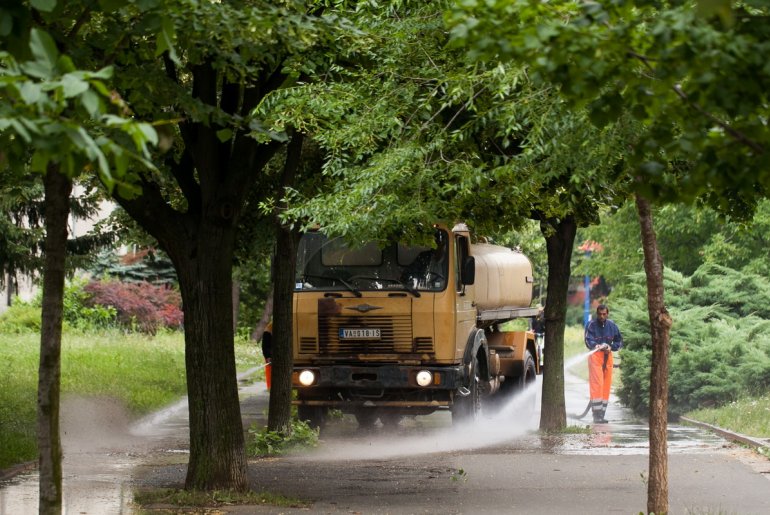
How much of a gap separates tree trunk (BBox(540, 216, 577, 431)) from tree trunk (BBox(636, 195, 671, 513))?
8.82 meters

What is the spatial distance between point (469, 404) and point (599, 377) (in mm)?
4193

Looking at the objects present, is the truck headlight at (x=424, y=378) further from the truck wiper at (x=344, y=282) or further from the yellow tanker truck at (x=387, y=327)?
the truck wiper at (x=344, y=282)

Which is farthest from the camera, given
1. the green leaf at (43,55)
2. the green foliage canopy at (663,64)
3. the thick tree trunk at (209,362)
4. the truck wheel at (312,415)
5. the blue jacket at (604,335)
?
the blue jacket at (604,335)

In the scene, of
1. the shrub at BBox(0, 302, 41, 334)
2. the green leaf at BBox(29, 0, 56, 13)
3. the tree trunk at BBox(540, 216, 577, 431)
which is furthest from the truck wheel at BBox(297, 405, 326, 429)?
the shrub at BBox(0, 302, 41, 334)

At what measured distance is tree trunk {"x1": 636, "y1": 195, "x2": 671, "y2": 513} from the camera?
9.63m

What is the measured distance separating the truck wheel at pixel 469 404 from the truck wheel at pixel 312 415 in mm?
2038

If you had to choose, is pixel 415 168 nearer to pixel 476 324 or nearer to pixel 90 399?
pixel 476 324

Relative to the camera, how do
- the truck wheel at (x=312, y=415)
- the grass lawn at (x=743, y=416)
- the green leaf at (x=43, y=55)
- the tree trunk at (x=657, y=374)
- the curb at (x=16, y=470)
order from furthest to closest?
the truck wheel at (x=312, y=415)
the grass lawn at (x=743, y=416)
the curb at (x=16, y=470)
the tree trunk at (x=657, y=374)
the green leaf at (x=43, y=55)

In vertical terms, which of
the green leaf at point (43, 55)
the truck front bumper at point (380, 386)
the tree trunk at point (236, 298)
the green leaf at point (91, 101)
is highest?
the tree trunk at point (236, 298)

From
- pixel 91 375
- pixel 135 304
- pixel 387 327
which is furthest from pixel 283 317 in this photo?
pixel 135 304

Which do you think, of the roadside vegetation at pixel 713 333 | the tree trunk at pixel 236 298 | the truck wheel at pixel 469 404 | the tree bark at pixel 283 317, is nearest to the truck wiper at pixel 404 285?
the tree bark at pixel 283 317

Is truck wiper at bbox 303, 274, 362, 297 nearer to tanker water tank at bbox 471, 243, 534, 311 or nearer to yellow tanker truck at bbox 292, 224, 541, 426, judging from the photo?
yellow tanker truck at bbox 292, 224, 541, 426

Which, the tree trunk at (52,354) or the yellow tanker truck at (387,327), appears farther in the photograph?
the yellow tanker truck at (387,327)

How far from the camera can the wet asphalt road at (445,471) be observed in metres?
11.8
